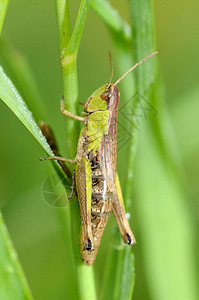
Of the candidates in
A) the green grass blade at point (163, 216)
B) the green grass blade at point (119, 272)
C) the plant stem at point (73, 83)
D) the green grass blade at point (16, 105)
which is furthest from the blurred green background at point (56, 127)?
the green grass blade at point (16, 105)

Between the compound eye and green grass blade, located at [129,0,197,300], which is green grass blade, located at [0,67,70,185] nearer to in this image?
the compound eye

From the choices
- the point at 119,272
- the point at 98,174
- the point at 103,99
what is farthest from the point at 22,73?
the point at 119,272

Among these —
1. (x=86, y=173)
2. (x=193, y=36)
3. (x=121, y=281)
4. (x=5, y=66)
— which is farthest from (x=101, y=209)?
(x=193, y=36)

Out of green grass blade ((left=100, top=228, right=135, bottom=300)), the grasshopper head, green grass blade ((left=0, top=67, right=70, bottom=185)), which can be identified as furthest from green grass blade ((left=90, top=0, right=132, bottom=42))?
green grass blade ((left=100, top=228, right=135, bottom=300))

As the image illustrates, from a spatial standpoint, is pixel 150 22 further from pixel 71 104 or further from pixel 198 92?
pixel 198 92

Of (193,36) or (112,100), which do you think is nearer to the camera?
(112,100)

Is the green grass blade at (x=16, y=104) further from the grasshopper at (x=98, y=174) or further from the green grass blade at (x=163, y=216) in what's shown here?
the green grass blade at (x=163, y=216)
